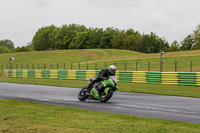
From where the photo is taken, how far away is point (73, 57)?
7850 centimetres

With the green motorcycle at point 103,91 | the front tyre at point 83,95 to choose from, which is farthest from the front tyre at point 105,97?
the front tyre at point 83,95

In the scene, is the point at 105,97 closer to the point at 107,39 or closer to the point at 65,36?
the point at 107,39

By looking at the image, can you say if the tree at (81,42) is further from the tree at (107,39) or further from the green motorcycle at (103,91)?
the green motorcycle at (103,91)

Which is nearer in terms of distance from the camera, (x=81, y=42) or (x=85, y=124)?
(x=85, y=124)

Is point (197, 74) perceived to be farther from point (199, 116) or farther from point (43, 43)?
point (43, 43)

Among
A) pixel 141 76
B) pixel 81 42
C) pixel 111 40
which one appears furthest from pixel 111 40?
pixel 141 76

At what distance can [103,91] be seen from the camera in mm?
13125

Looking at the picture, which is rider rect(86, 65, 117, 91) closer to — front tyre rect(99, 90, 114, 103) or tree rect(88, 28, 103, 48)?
front tyre rect(99, 90, 114, 103)

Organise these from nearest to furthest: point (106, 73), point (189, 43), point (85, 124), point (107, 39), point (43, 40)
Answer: point (85, 124), point (106, 73), point (189, 43), point (107, 39), point (43, 40)

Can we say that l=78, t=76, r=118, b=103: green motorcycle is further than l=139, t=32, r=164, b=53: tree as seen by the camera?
No

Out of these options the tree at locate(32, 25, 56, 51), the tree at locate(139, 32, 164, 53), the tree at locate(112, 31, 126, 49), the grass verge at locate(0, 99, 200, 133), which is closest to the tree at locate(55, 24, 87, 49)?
the tree at locate(32, 25, 56, 51)

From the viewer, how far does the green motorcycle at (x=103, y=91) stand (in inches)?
498

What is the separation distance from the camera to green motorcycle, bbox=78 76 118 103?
12.6 metres

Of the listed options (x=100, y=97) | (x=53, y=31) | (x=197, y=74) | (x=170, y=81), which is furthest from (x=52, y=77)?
(x=53, y=31)
